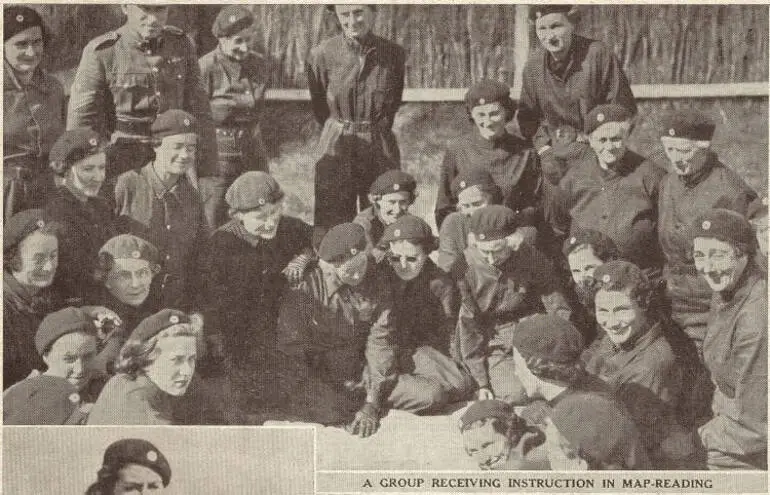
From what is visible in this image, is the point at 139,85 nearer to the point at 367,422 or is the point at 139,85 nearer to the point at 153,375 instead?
the point at 153,375

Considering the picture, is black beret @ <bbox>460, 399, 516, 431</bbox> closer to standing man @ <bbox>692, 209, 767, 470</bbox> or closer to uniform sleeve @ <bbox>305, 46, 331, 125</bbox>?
standing man @ <bbox>692, 209, 767, 470</bbox>

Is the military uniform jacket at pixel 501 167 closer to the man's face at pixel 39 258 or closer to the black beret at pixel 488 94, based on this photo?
the black beret at pixel 488 94

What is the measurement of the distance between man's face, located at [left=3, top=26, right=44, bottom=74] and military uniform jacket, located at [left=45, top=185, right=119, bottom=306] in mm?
747

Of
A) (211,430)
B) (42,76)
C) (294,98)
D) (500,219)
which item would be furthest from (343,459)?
(42,76)

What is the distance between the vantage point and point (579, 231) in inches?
247

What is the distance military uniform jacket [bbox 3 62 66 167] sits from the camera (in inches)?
252

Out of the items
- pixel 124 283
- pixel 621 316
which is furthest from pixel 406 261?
pixel 124 283

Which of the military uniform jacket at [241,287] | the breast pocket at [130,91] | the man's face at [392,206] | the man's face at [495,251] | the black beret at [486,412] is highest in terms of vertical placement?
the breast pocket at [130,91]

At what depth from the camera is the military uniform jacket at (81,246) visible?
634cm

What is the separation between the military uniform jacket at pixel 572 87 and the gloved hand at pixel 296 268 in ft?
4.04

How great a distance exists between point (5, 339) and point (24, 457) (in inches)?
22.9

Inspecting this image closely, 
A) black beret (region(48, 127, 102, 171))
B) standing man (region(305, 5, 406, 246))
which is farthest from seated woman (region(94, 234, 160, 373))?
standing man (region(305, 5, 406, 246))

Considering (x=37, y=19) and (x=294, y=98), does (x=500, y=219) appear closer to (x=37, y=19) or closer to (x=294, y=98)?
(x=294, y=98)

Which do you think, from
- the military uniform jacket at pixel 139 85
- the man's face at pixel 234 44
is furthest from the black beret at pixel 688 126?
the military uniform jacket at pixel 139 85
